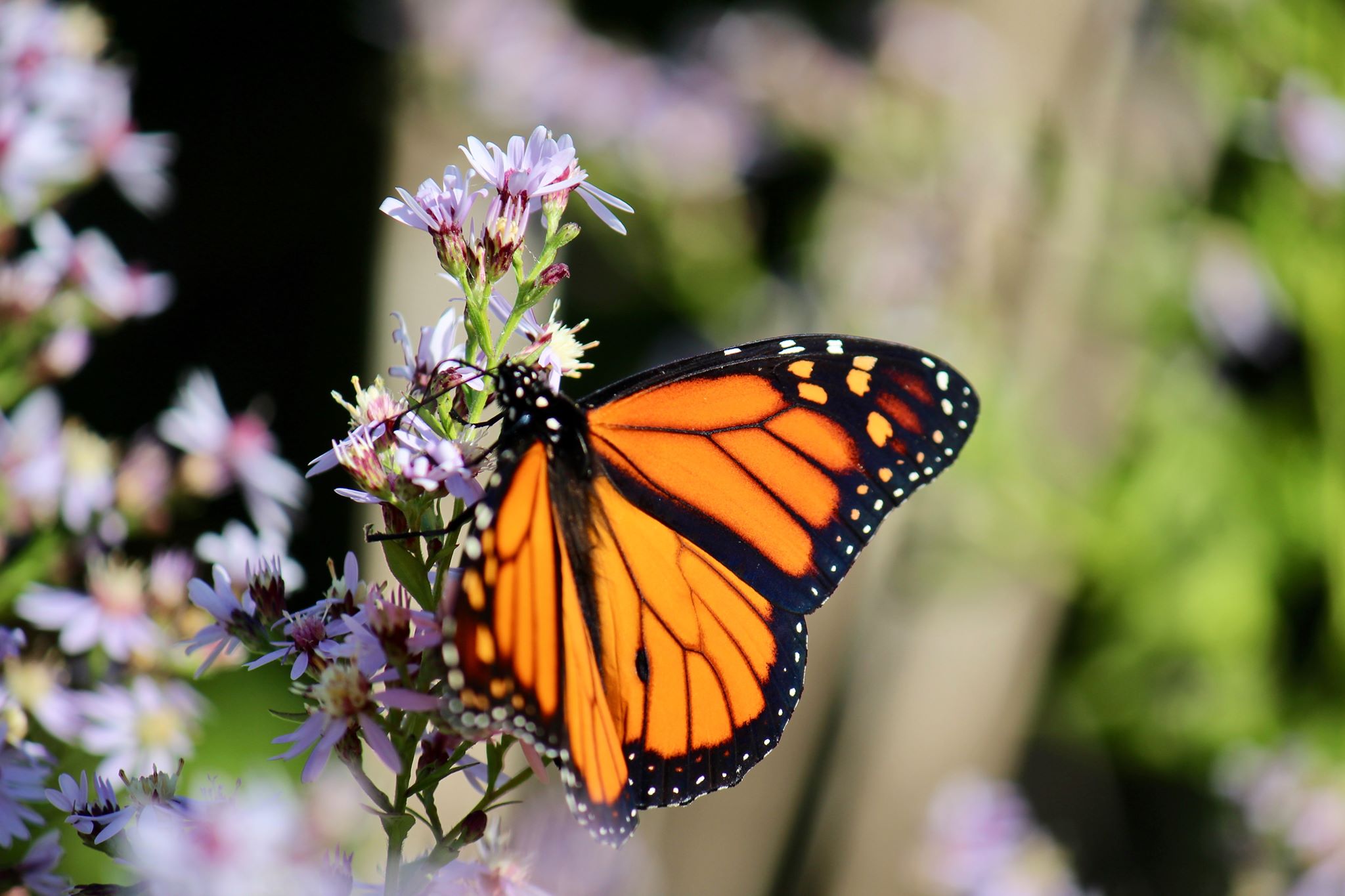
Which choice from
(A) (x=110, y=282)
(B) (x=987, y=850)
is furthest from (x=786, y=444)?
(B) (x=987, y=850)

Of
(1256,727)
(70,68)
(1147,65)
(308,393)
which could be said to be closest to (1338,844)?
(1256,727)

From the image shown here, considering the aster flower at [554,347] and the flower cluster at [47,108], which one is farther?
the flower cluster at [47,108]

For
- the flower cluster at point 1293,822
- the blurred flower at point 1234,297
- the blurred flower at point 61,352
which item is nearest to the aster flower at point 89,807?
the blurred flower at point 61,352

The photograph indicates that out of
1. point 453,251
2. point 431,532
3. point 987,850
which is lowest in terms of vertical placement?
point 987,850

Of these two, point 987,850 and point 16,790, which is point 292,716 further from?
point 987,850

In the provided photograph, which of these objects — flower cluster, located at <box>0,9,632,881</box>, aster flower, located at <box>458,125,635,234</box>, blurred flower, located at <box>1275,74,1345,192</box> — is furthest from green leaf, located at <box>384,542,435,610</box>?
blurred flower, located at <box>1275,74,1345,192</box>

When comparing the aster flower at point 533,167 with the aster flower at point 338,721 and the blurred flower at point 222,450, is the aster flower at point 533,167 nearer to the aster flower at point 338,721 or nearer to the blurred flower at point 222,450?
the aster flower at point 338,721
